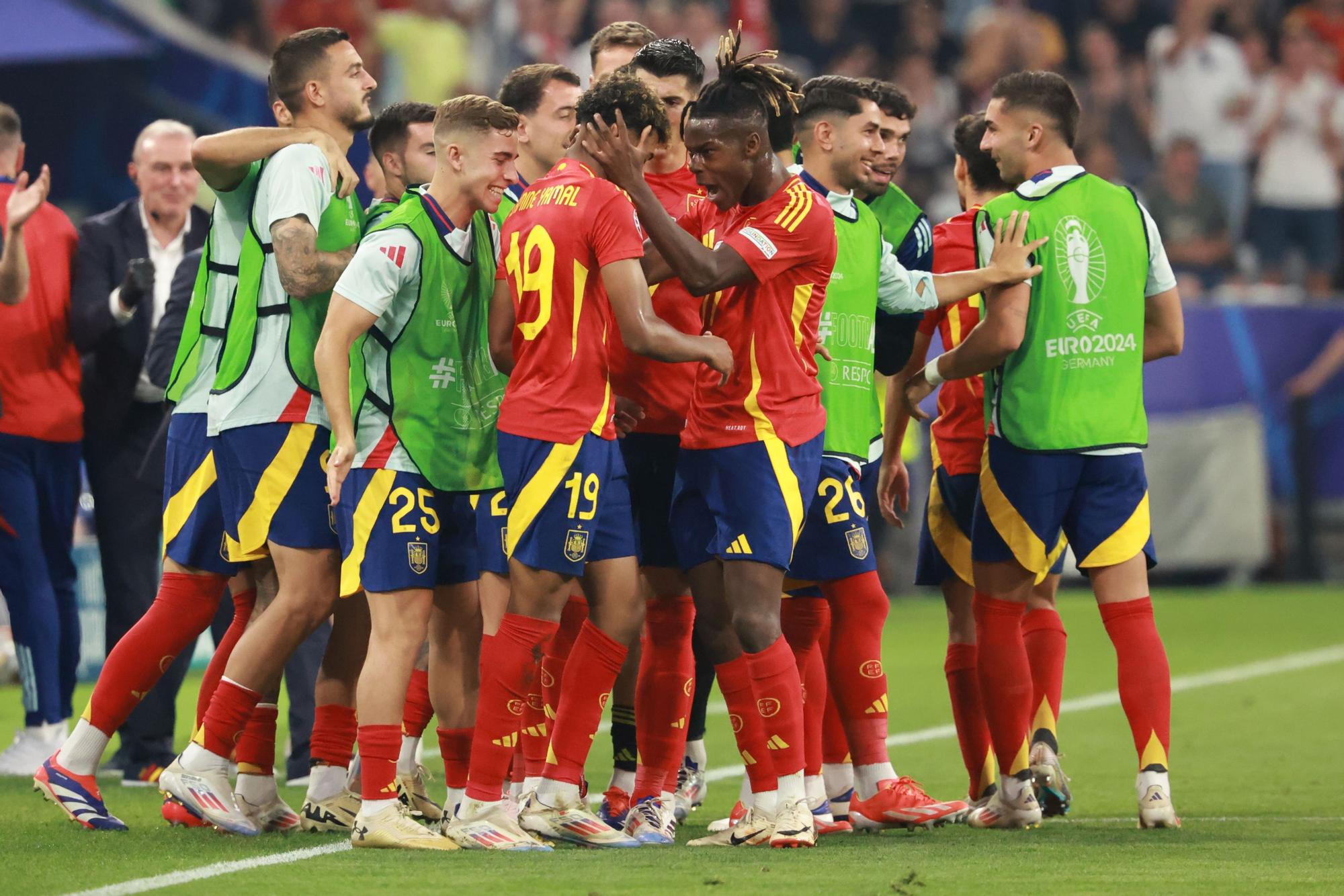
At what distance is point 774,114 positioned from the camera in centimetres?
534

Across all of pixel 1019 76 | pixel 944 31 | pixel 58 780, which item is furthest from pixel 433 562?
pixel 944 31

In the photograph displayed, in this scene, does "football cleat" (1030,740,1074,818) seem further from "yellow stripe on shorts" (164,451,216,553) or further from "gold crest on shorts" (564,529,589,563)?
"yellow stripe on shorts" (164,451,216,553)

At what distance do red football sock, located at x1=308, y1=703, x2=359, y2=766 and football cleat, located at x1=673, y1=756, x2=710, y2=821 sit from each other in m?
1.13

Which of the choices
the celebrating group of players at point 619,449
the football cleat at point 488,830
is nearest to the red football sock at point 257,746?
the celebrating group of players at point 619,449

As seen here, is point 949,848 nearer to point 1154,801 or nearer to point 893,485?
point 1154,801

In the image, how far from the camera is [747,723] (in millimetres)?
5336

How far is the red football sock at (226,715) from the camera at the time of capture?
219 inches

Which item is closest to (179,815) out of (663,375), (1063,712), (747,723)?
(747,723)

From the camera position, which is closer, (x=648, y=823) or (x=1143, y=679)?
(x=648, y=823)

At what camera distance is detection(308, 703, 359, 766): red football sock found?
19.0 ft

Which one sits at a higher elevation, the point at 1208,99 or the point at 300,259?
the point at 1208,99

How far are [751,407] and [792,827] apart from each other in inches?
47.8

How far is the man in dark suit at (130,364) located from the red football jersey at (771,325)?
9.72 ft

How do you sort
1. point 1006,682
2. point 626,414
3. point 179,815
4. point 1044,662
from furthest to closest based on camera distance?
1. point 1044,662
2. point 1006,682
3. point 179,815
4. point 626,414
